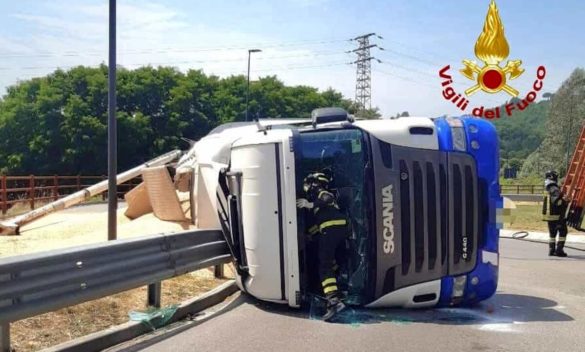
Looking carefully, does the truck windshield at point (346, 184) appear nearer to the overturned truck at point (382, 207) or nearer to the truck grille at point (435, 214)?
the overturned truck at point (382, 207)

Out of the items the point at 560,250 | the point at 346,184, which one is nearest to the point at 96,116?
the point at 560,250

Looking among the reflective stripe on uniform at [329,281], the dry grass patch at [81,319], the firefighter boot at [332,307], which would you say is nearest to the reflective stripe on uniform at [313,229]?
the reflective stripe on uniform at [329,281]

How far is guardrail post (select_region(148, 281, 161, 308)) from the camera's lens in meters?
6.77

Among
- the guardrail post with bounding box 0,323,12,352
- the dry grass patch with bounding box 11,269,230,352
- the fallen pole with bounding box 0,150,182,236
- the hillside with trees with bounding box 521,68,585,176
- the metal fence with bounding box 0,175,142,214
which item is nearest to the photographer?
the guardrail post with bounding box 0,323,12,352

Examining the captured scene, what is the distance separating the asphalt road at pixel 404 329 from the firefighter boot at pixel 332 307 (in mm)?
159

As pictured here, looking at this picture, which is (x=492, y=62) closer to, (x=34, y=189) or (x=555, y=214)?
(x=555, y=214)

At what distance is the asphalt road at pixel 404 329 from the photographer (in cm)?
568

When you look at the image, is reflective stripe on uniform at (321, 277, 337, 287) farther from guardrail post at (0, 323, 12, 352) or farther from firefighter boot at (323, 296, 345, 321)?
guardrail post at (0, 323, 12, 352)

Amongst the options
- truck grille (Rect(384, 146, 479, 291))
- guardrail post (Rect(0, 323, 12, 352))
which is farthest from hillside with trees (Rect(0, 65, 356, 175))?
guardrail post (Rect(0, 323, 12, 352))

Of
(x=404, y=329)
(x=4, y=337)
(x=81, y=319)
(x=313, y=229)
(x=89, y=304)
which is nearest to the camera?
(x=4, y=337)

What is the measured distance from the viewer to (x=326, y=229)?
6.72 m

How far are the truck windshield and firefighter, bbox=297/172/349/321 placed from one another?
12cm

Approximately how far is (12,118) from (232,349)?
131ft

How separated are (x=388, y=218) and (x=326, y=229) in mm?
684
